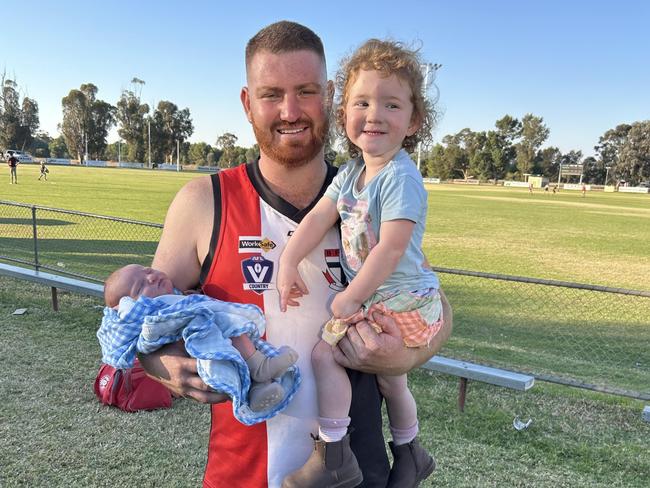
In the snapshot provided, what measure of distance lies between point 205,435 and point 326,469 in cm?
272

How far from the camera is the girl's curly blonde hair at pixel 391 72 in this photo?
6.10 feet

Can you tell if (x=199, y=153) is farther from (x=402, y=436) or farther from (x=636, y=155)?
(x=402, y=436)

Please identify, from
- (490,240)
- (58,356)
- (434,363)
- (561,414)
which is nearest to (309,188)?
(434,363)

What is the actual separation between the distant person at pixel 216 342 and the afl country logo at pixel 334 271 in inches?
12.6

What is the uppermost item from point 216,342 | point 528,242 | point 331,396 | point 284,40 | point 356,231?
point 284,40

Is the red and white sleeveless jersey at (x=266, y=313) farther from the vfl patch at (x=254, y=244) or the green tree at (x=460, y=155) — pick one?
the green tree at (x=460, y=155)

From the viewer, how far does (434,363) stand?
4750 millimetres

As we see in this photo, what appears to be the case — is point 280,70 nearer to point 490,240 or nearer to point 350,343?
point 350,343

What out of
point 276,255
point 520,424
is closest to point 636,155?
point 520,424

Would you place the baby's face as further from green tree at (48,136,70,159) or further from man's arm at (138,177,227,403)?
green tree at (48,136,70,159)

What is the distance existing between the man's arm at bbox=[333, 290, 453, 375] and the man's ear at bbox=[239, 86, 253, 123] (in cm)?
99

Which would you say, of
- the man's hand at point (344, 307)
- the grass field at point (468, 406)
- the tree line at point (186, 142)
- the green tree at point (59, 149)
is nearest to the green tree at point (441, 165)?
the tree line at point (186, 142)

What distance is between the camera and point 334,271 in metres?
2.00

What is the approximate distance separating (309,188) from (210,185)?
0.41 m
